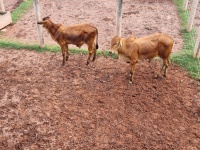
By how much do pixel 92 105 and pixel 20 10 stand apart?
7148mm

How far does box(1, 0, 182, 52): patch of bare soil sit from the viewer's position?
413 inches

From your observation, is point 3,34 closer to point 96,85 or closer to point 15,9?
point 15,9

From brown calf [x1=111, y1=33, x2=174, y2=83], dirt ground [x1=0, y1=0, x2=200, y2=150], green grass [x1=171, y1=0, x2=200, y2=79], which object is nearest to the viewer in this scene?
dirt ground [x1=0, y1=0, x2=200, y2=150]

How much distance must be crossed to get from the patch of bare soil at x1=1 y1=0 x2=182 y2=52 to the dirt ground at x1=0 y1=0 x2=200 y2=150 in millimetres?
1229

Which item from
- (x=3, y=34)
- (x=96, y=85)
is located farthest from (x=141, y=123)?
(x=3, y=34)

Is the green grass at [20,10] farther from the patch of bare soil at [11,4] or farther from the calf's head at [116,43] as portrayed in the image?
the calf's head at [116,43]

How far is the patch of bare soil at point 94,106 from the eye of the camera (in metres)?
6.11

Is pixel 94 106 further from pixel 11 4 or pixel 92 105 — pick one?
pixel 11 4

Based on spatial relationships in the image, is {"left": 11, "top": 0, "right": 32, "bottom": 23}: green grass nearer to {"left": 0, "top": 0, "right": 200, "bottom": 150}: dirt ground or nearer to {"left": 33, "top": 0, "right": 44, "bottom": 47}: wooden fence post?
{"left": 33, "top": 0, "right": 44, "bottom": 47}: wooden fence post

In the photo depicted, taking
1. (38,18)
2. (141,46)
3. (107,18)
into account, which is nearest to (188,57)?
(141,46)

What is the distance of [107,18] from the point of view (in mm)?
11672

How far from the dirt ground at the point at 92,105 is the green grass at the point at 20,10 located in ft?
9.58

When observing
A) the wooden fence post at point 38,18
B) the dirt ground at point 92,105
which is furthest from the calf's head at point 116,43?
the wooden fence post at point 38,18

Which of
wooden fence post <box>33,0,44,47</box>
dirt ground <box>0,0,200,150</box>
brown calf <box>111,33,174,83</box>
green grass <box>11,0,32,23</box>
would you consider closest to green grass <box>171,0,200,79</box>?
dirt ground <box>0,0,200,150</box>
